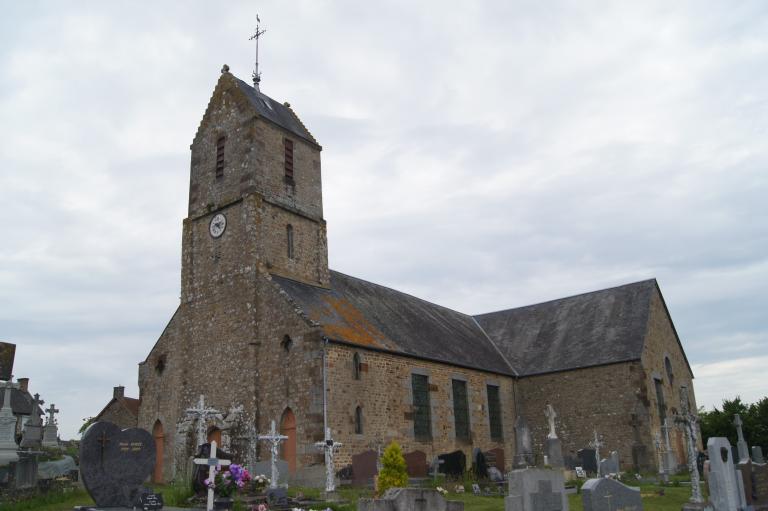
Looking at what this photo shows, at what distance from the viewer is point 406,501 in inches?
493

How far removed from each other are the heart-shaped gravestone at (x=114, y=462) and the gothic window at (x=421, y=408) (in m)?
13.0

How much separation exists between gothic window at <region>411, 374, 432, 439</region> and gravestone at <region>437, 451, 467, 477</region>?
82.3 inches

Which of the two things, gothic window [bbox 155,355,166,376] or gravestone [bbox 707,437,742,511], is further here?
gothic window [bbox 155,355,166,376]

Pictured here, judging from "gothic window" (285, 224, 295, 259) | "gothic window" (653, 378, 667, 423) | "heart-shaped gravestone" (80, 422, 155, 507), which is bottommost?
"heart-shaped gravestone" (80, 422, 155, 507)

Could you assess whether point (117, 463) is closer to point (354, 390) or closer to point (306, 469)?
point (306, 469)

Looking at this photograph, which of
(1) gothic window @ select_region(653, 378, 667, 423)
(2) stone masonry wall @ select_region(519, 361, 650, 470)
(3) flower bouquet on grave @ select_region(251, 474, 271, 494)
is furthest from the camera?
(1) gothic window @ select_region(653, 378, 667, 423)

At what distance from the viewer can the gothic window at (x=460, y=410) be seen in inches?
1107

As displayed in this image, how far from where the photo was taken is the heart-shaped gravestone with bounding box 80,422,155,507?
43.8ft

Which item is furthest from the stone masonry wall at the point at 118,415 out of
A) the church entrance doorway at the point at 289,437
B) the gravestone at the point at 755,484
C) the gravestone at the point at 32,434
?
the gravestone at the point at 755,484

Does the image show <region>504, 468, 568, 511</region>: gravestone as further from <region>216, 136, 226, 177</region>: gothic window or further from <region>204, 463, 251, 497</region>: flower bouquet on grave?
<region>216, 136, 226, 177</region>: gothic window

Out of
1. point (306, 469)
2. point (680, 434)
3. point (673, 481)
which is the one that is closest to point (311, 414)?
point (306, 469)

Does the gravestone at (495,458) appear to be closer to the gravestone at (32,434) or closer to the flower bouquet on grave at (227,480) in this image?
the flower bouquet on grave at (227,480)

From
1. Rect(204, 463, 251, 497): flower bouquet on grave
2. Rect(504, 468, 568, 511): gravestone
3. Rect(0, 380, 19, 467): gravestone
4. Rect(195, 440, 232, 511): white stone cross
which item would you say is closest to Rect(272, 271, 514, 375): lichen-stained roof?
Result: Rect(204, 463, 251, 497): flower bouquet on grave

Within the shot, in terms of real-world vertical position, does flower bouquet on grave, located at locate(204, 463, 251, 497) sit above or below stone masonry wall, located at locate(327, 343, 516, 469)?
below
